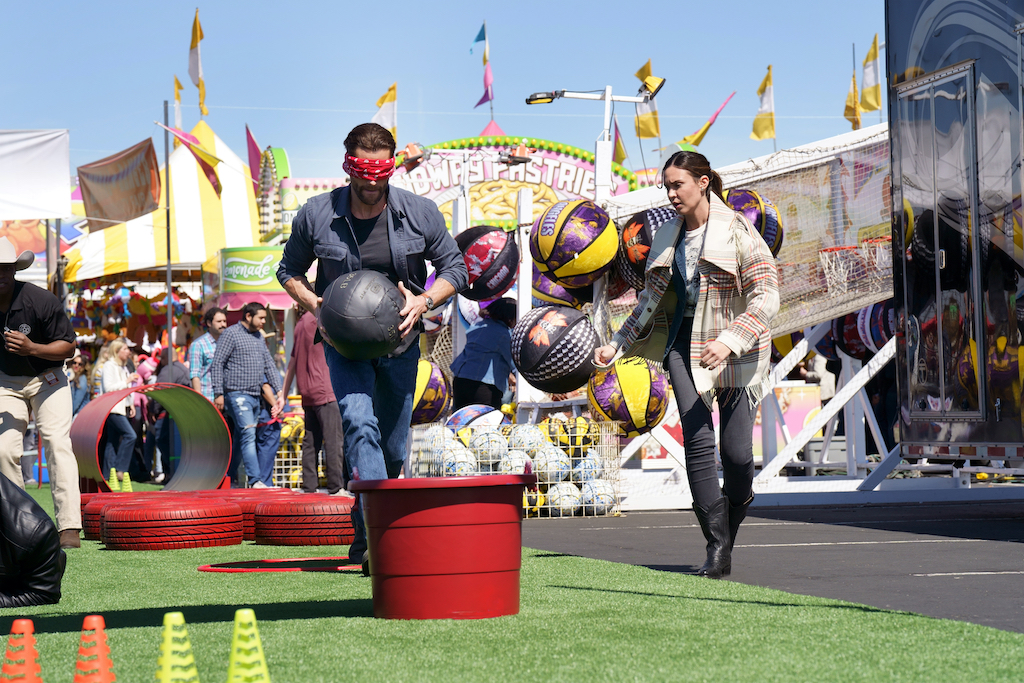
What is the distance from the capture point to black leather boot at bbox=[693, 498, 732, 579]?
5.49m

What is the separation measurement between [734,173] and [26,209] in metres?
6.56

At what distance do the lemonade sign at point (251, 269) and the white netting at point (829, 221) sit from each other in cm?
1184

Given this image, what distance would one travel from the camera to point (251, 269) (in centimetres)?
2194

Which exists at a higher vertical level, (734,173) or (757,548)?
(734,173)

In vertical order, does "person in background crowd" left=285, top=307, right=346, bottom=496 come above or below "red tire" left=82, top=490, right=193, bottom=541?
above

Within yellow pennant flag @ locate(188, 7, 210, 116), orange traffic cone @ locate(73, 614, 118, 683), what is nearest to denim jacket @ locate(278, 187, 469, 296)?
orange traffic cone @ locate(73, 614, 118, 683)

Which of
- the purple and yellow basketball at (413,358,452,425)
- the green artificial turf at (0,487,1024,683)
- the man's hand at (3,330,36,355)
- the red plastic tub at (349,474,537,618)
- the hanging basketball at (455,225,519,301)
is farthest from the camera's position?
the purple and yellow basketball at (413,358,452,425)

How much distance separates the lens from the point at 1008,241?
7.51 meters

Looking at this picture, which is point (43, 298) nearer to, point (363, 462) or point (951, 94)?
point (363, 462)

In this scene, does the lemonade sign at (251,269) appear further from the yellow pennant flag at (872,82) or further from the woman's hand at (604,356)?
the yellow pennant flag at (872,82)

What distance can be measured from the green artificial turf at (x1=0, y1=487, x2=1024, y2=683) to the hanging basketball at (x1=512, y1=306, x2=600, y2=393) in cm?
487

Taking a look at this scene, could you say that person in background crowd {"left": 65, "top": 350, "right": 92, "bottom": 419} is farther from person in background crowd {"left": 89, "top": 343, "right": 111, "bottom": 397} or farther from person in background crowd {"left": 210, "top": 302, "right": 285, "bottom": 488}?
person in background crowd {"left": 210, "top": 302, "right": 285, "bottom": 488}

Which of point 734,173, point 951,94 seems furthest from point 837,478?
point 951,94

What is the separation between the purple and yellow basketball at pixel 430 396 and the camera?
12000 millimetres
